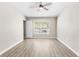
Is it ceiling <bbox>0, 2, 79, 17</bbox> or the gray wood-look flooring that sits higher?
ceiling <bbox>0, 2, 79, 17</bbox>

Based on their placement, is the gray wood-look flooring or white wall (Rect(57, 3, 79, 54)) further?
white wall (Rect(57, 3, 79, 54))

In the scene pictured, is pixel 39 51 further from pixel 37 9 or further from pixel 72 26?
pixel 37 9

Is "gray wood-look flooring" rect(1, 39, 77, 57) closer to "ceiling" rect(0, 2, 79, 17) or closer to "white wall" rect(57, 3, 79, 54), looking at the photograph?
"white wall" rect(57, 3, 79, 54)

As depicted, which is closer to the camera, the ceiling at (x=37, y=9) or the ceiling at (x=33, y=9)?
the ceiling at (x=33, y=9)

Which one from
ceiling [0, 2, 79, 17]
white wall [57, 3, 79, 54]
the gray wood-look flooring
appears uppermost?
ceiling [0, 2, 79, 17]

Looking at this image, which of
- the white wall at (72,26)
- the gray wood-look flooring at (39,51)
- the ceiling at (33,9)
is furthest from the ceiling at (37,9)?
the gray wood-look flooring at (39,51)

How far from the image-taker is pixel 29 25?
25.0 feet

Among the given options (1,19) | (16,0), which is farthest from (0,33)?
(16,0)

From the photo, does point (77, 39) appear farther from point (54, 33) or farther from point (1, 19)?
point (54, 33)

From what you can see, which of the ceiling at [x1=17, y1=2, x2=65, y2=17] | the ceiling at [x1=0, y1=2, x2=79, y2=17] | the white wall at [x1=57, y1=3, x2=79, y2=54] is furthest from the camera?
the white wall at [x1=57, y1=3, x2=79, y2=54]

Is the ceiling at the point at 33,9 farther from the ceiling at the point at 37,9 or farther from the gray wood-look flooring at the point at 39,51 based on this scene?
the gray wood-look flooring at the point at 39,51

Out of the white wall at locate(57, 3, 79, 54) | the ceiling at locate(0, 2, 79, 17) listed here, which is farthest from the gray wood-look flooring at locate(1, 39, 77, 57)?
the ceiling at locate(0, 2, 79, 17)

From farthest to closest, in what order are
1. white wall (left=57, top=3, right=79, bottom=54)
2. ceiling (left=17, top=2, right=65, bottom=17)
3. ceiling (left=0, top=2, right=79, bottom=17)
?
white wall (left=57, top=3, right=79, bottom=54) → ceiling (left=17, top=2, right=65, bottom=17) → ceiling (left=0, top=2, right=79, bottom=17)

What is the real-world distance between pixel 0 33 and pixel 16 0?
1.01 m
